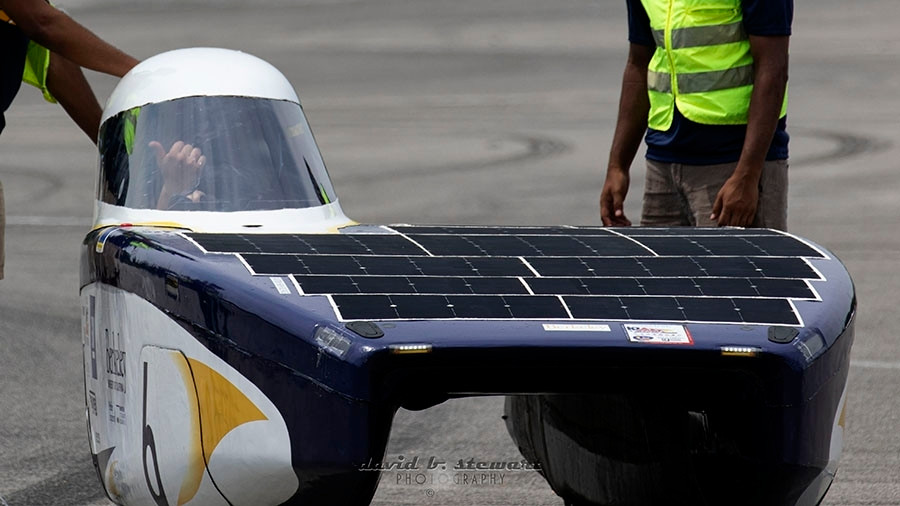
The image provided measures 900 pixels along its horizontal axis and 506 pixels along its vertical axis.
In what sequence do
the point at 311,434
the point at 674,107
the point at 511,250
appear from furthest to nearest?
the point at 674,107 → the point at 511,250 → the point at 311,434

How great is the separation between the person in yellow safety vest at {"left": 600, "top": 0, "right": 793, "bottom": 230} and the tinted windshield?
4.16ft

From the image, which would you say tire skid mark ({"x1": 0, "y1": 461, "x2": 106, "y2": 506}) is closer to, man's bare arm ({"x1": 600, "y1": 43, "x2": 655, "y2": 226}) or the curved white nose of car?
the curved white nose of car

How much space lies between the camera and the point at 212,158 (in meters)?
5.04

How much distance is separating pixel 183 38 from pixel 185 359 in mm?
18717

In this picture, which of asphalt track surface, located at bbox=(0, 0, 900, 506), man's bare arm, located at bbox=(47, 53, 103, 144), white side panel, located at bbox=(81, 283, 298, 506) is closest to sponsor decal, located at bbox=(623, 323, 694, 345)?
asphalt track surface, located at bbox=(0, 0, 900, 506)

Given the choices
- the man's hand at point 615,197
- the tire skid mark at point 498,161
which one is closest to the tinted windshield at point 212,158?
the man's hand at point 615,197

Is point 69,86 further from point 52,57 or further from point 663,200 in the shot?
point 663,200

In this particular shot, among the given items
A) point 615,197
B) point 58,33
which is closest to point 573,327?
point 615,197

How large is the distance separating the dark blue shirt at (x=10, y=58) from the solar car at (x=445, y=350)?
122cm

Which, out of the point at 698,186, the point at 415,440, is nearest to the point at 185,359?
the point at 698,186

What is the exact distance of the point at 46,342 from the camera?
8406 mm

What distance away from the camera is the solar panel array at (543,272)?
3.76 meters

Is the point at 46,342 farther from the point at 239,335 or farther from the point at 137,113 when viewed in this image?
the point at 239,335

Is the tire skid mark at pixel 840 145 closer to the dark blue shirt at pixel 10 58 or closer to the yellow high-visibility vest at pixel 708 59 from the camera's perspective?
the yellow high-visibility vest at pixel 708 59
